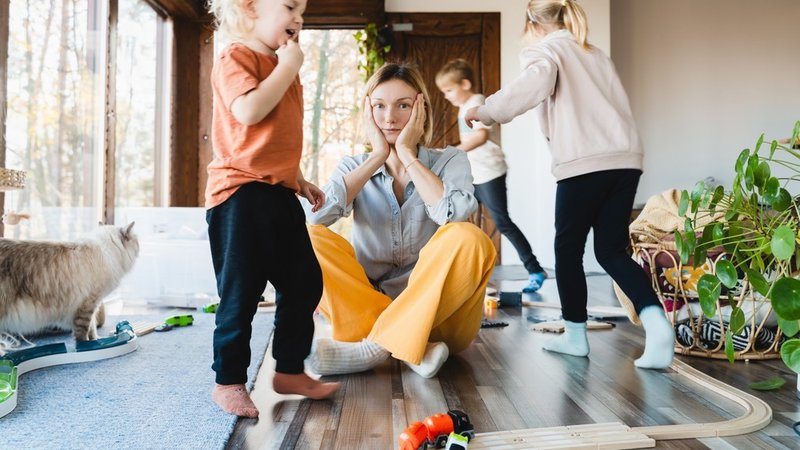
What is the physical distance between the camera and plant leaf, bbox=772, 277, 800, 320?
1.01 m

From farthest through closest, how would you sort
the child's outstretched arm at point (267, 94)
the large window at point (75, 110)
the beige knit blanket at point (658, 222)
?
the large window at point (75, 110)
the beige knit blanket at point (658, 222)
the child's outstretched arm at point (267, 94)

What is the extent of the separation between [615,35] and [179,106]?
335 cm

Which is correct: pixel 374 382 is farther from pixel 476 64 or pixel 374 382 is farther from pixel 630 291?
pixel 476 64

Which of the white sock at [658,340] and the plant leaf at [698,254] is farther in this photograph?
the white sock at [658,340]

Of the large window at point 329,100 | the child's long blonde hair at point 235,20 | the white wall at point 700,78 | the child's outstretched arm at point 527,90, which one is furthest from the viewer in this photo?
the white wall at point 700,78

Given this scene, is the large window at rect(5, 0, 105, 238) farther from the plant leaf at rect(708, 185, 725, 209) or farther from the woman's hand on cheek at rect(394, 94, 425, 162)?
the plant leaf at rect(708, 185, 725, 209)

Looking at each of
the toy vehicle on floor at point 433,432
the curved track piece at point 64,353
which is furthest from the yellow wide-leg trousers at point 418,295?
the curved track piece at point 64,353

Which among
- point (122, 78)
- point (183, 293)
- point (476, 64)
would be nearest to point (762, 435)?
point (183, 293)

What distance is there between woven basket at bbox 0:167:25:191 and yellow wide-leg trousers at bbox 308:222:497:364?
81 centimetres

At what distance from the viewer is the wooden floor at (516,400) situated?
1058mm

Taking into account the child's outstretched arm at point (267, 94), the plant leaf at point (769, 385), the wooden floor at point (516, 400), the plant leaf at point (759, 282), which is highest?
the child's outstretched arm at point (267, 94)

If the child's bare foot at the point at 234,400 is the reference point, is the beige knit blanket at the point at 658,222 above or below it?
above

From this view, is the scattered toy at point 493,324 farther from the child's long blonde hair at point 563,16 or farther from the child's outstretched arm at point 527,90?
the child's long blonde hair at point 563,16

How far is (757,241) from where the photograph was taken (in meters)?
1.34
